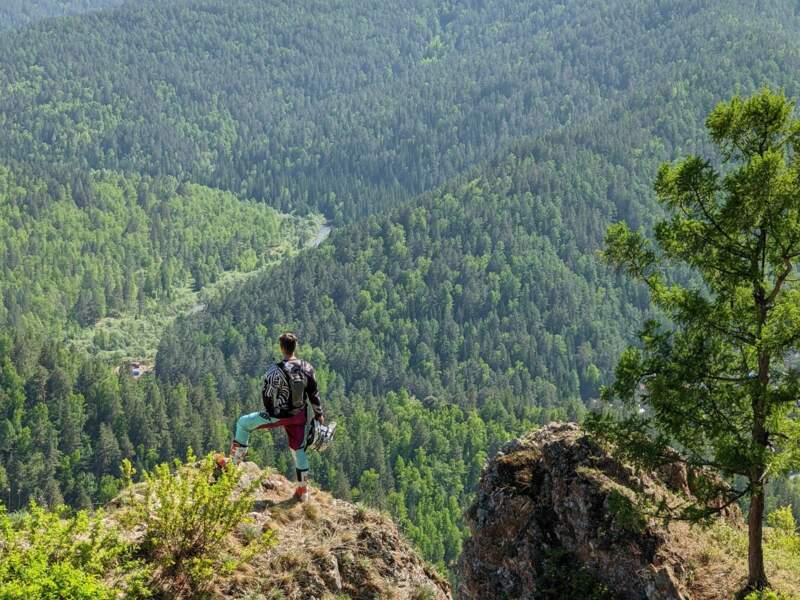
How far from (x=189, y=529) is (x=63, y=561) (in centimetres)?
248

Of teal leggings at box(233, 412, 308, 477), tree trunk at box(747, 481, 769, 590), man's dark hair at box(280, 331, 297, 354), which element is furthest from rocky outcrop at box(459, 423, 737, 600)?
man's dark hair at box(280, 331, 297, 354)

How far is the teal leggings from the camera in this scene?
20609mm

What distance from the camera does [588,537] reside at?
71.6 ft

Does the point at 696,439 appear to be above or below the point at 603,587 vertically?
above

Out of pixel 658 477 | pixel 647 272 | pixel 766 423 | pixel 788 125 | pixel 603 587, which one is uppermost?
pixel 788 125

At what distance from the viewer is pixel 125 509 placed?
18.7m

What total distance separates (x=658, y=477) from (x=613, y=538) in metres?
2.41

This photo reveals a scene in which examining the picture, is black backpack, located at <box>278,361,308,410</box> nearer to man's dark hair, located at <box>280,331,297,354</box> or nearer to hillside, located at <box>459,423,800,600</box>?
man's dark hair, located at <box>280,331,297,354</box>

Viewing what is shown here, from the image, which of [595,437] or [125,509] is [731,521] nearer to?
[595,437]

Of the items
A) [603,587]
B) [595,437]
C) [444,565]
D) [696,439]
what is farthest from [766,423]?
[444,565]

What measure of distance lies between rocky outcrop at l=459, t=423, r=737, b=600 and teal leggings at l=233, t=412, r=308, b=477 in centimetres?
535

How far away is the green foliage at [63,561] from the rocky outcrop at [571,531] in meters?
9.63

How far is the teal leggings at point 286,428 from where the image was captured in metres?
20.6

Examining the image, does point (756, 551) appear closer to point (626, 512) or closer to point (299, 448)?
point (626, 512)
